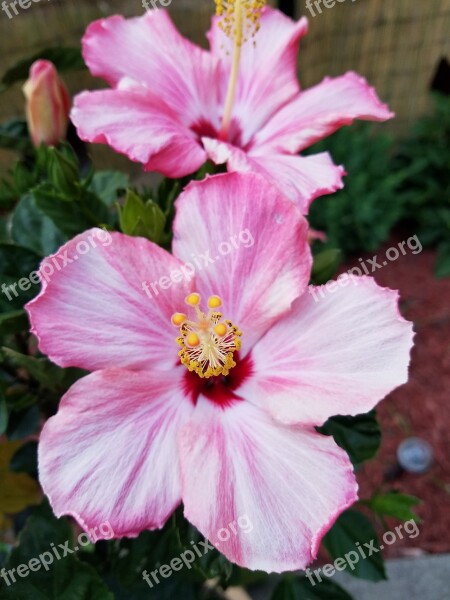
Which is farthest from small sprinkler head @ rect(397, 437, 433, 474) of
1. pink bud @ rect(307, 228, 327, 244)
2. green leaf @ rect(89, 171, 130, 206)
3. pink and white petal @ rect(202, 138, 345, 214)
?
pink and white petal @ rect(202, 138, 345, 214)

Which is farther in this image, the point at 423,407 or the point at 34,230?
the point at 423,407

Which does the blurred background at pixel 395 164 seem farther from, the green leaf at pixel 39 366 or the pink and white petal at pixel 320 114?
the green leaf at pixel 39 366

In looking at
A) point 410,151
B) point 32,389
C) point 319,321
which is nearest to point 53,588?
point 32,389

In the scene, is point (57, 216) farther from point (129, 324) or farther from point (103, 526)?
point (103, 526)

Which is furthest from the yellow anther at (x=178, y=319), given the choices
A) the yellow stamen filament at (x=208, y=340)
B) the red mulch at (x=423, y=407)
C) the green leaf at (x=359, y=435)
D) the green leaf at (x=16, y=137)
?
the red mulch at (x=423, y=407)

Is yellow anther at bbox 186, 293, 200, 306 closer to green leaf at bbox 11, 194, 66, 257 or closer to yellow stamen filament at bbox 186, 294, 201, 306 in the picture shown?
yellow stamen filament at bbox 186, 294, 201, 306

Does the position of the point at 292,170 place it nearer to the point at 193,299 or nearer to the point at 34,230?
the point at 193,299

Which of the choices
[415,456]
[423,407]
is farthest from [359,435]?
[423,407]
